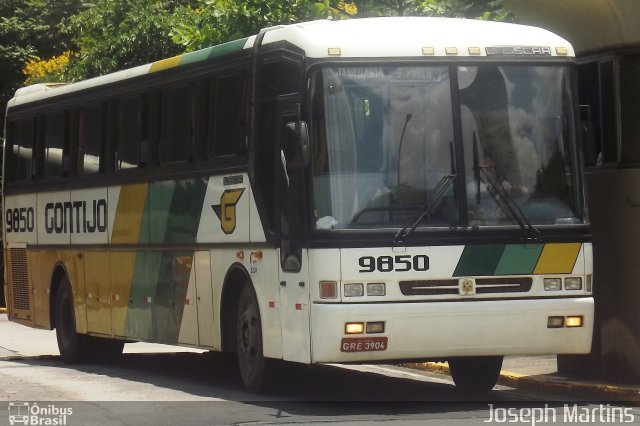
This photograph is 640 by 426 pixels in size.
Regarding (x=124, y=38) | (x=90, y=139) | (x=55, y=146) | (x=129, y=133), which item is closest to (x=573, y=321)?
(x=129, y=133)

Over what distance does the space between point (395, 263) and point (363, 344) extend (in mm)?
688

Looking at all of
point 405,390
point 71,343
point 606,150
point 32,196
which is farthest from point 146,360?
point 606,150

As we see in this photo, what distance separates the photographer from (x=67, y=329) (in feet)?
65.6

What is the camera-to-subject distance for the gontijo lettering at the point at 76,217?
727 inches

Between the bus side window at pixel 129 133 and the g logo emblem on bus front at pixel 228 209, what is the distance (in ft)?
8.38

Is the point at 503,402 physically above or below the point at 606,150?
below

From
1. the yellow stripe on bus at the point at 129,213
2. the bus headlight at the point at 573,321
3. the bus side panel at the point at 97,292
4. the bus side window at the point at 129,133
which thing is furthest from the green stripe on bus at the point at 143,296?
the bus headlight at the point at 573,321

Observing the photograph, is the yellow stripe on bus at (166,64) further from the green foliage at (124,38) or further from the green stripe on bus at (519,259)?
the green foliage at (124,38)

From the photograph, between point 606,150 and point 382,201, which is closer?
point 382,201

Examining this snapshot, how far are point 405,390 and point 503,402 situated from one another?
5.38 ft

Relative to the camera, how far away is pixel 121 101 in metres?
18.1

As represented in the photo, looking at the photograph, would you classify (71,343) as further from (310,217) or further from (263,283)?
(310,217)

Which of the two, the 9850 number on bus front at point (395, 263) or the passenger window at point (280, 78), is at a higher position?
the passenger window at point (280, 78)

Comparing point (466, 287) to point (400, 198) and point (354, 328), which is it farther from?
Result: point (354, 328)
